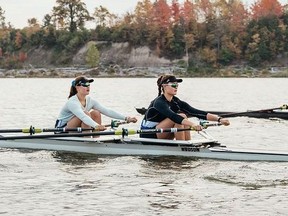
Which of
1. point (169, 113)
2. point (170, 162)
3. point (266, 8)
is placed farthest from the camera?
point (266, 8)

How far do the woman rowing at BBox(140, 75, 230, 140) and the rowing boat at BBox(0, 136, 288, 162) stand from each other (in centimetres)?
29

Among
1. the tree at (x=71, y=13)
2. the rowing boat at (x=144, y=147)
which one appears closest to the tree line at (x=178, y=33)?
the tree at (x=71, y=13)

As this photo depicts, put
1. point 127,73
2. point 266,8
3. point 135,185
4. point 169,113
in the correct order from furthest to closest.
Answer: point 266,8
point 127,73
point 169,113
point 135,185

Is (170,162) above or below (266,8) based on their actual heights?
below

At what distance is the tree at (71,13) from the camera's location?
145m

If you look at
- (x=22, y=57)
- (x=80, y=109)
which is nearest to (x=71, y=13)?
(x=22, y=57)

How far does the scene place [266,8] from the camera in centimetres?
13275

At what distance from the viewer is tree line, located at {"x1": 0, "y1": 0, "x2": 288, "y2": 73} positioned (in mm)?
125125

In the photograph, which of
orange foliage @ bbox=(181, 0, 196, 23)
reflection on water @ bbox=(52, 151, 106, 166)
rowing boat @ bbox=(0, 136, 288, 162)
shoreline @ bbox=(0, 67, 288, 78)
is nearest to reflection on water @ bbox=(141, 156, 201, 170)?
rowing boat @ bbox=(0, 136, 288, 162)

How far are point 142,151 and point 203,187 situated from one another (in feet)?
12.5

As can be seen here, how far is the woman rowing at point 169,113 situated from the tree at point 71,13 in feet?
420

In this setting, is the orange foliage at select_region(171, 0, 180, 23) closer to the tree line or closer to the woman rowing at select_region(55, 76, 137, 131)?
the tree line

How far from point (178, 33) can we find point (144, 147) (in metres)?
A: 116

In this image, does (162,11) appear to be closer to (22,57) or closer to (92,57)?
(92,57)
